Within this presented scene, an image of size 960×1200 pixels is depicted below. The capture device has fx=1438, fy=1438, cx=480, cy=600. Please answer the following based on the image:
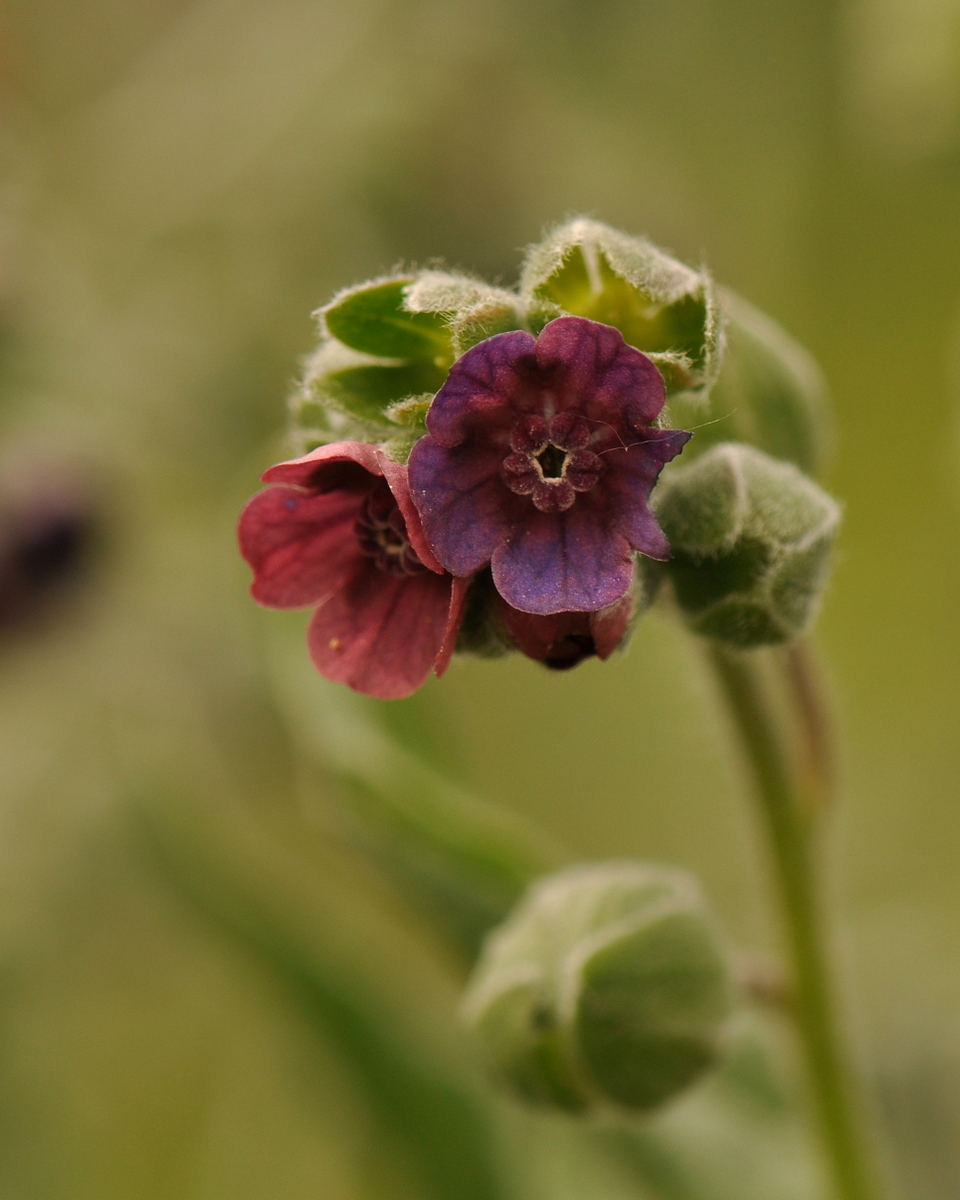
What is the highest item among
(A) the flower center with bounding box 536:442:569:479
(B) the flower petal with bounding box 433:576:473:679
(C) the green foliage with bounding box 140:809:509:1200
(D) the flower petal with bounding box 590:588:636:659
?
(A) the flower center with bounding box 536:442:569:479

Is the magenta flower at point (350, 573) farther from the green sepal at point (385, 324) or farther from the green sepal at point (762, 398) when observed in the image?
the green sepal at point (762, 398)

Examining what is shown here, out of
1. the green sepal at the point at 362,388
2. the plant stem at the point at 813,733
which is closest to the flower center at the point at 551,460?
the green sepal at the point at 362,388

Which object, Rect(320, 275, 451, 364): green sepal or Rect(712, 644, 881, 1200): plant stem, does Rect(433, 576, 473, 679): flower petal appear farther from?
Rect(712, 644, 881, 1200): plant stem

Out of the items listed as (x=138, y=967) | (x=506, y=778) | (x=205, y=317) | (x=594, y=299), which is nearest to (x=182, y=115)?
(x=205, y=317)

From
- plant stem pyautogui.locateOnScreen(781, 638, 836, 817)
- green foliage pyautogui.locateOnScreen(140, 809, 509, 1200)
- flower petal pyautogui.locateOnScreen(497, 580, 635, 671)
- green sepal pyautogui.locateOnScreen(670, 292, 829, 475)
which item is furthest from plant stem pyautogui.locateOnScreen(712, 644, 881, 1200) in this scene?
green foliage pyautogui.locateOnScreen(140, 809, 509, 1200)

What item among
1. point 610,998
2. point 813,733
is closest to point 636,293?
point 813,733

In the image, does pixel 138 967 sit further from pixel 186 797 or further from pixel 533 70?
pixel 533 70

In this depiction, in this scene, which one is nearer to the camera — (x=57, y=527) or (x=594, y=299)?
(x=594, y=299)

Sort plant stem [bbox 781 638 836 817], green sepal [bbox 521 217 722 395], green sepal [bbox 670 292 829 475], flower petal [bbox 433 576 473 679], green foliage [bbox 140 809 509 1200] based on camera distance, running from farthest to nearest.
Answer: green foliage [bbox 140 809 509 1200] < plant stem [bbox 781 638 836 817] < green sepal [bbox 670 292 829 475] < green sepal [bbox 521 217 722 395] < flower petal [bbox 433 576 473 679]
